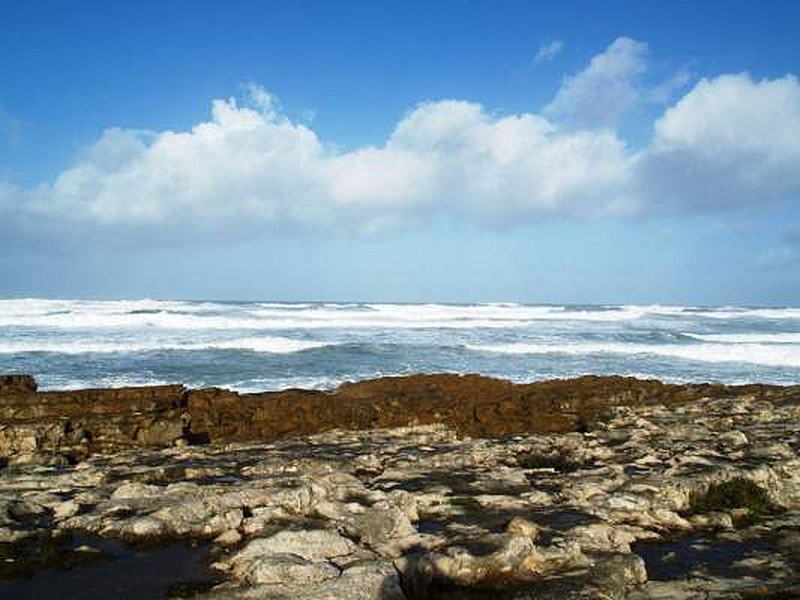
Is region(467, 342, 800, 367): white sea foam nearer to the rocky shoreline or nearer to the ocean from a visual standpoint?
the ocean

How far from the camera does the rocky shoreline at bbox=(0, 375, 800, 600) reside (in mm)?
4863

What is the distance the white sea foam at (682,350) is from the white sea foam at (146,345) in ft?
36.5

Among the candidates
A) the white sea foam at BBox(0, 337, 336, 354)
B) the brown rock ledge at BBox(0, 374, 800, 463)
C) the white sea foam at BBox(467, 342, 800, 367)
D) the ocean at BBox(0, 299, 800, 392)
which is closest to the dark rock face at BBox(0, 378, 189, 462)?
the brown rock ledge at BBox(0, 374, 800, 463)

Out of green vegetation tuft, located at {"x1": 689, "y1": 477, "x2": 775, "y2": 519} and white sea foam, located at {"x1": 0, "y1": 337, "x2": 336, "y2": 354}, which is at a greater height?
green vegetation tuft, located at {"x1": 689, "y1": 477, "x2": 775, "y2": 519}

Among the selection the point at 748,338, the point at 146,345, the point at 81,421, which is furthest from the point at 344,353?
the point at 748,338

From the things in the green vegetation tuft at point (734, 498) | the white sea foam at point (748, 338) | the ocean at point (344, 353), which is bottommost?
the ocean at point (344, 353)

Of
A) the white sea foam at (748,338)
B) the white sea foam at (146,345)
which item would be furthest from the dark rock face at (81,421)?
the white sea foam at (748,338)

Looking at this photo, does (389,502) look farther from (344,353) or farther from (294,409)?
(344,353)

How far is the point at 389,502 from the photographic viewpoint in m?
6.47

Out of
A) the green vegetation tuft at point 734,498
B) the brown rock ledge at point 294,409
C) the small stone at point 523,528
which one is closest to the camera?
the small stone at point 523,528

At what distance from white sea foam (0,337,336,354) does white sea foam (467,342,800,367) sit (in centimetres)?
1112

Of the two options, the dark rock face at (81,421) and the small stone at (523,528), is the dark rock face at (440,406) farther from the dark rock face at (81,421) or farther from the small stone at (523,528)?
the small stone at (523,528)

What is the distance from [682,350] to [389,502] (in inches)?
1357

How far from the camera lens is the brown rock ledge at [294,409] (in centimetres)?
1037
